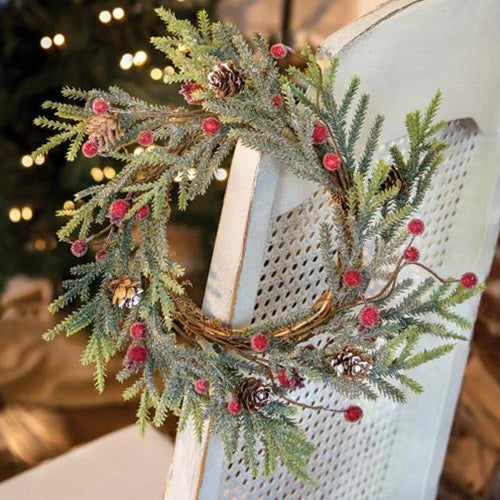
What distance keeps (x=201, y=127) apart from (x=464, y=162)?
0.51 meters

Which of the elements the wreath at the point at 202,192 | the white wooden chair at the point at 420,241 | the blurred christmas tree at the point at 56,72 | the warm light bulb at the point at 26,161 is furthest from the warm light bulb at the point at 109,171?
the wreath at the point at 202,192

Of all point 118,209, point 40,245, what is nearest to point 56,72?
point 40,245

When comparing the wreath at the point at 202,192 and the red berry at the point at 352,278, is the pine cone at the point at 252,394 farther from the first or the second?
the red berry at the point at 352,278

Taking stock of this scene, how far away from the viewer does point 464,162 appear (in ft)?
4.01

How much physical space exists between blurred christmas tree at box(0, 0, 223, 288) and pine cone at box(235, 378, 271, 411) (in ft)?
4.03

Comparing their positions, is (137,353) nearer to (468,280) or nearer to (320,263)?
(320,263)

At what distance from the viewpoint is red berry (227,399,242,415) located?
89 cm

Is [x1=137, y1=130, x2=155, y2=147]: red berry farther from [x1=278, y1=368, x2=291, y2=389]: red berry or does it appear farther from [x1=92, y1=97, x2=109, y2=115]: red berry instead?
[x1=278, y1=368, x2=291, y2=389]: red berry

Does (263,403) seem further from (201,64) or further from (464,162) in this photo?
(464,162)

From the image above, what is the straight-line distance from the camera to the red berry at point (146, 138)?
33.3 inches

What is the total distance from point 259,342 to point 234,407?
8 centimetres

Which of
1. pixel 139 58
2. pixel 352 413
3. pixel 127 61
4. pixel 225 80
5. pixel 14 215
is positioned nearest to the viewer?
pixel 225 80

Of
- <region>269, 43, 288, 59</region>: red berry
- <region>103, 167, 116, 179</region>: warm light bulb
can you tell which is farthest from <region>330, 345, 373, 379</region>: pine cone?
<region>103, 167, 116, 179</region>: warm light bulb

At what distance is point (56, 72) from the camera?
206 cm
